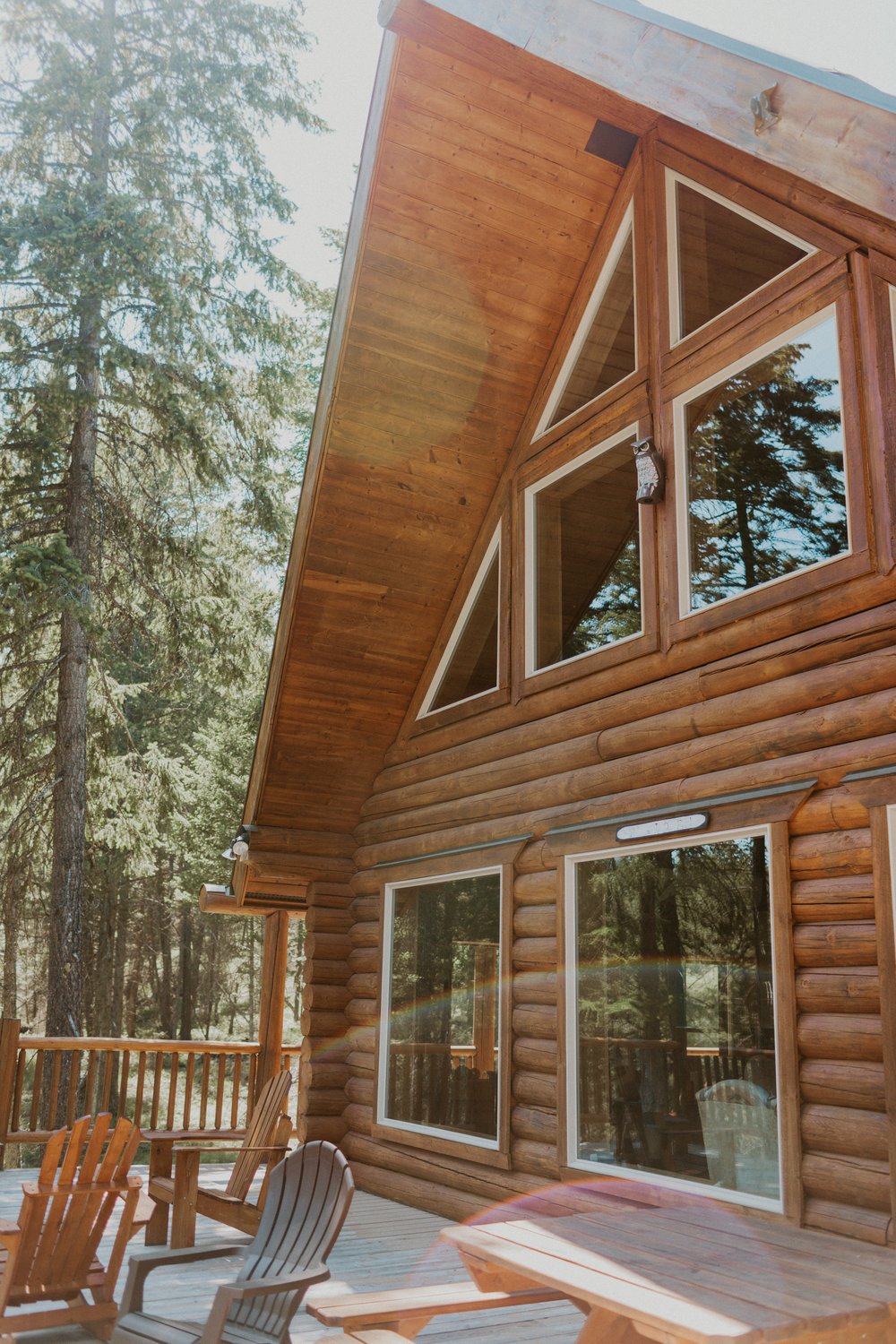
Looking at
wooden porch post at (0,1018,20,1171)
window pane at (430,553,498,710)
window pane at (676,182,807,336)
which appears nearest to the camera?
window pane at (676,182,807,336)

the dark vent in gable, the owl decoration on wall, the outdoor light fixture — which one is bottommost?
the outdoor light fixture

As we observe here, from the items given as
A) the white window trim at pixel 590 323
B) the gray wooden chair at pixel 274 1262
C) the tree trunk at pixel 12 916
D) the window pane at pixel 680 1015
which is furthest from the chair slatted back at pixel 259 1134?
the tree trunk at pixel 12 916

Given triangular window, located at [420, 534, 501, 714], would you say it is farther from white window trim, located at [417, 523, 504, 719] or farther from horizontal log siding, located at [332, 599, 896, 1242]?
horizontal log siding, located at [332, 599, 896, 1242]

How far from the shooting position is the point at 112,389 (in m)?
14.0

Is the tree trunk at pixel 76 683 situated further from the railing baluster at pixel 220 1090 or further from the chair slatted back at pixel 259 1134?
the chair slatted back at pixel 259 1134

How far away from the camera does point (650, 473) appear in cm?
650

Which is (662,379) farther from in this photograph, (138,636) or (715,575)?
(138,636)

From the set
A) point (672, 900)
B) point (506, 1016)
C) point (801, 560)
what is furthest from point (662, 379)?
point (506, 1016)

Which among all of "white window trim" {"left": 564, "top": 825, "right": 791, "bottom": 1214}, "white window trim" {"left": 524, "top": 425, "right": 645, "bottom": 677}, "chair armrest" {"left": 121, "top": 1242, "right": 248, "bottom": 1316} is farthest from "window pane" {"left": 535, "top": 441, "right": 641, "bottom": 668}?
"chair armrest" {"left": 121, "top": 1242, "right": 248, "bottom": 1316}

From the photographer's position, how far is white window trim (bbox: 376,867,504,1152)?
7039mm

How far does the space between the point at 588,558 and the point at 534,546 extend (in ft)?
2.35

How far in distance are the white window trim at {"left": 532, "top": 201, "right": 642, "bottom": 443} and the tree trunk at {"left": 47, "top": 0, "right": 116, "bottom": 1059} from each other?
6686 millimetres

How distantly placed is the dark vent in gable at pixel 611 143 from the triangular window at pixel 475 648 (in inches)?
106

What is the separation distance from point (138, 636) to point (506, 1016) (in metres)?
10.0
